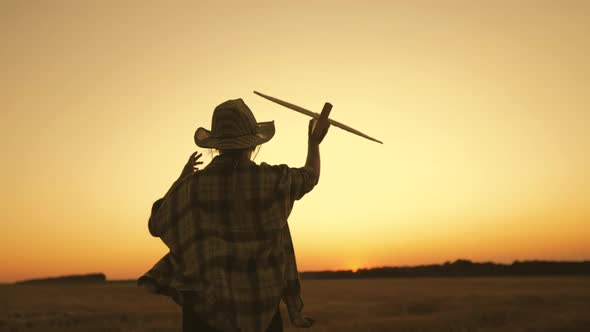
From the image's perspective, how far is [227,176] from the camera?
3.27m

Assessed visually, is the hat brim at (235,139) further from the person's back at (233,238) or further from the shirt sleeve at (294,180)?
the shirt sleeve at (294,180)

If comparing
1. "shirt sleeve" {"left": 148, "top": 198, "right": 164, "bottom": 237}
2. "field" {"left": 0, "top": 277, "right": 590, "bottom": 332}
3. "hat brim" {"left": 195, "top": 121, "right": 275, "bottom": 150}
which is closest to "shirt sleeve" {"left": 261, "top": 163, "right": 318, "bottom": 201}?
"hat brim" {"left": 195, "top": 121, "right": 275, "bottom": 150}

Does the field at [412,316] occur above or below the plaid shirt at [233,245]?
below

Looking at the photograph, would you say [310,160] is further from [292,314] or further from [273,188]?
[292,314]

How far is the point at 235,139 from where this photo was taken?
3.31 m

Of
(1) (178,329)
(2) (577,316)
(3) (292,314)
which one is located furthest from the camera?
(1) (178,329)

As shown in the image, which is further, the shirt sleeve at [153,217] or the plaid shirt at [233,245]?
the shirt sleeve at [153,217]

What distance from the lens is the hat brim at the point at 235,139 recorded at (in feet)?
10.8

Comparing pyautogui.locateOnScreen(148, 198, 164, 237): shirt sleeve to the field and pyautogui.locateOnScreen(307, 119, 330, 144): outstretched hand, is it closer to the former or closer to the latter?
pyautogui.locateOnScreen(307, 119, 330, 144): outstretched hand

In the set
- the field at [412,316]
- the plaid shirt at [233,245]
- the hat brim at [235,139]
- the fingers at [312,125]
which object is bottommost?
the field at [412,316]

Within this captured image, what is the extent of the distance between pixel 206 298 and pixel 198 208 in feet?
1.51

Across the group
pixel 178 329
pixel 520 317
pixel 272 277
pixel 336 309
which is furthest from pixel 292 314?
pixel 336 309

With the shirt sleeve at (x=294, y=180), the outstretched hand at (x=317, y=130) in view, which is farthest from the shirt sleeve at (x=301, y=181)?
the outstretched hand at (x=317, y=130)

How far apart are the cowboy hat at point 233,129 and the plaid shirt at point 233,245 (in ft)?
0.30
